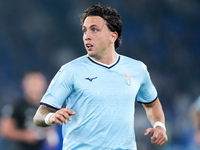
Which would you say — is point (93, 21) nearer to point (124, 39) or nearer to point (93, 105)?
point (93, 105)

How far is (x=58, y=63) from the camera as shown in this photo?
11883 millimetres

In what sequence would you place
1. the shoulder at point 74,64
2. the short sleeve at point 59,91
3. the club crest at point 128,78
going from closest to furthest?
the short sleeve at point 59,91
the shoulder at point 74,64
the club crest at point 128,78

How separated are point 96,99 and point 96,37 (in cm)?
61

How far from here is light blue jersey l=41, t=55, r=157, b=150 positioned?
3137 millimetres

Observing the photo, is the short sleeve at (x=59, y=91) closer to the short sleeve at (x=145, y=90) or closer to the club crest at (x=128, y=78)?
the club crest at (x=128, y=78)

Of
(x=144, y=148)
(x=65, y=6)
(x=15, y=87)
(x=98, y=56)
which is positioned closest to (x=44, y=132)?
(x=98, y=56)

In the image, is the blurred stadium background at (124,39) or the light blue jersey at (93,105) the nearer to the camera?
the light blue jersey at (93,105)

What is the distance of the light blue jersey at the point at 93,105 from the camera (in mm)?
3137

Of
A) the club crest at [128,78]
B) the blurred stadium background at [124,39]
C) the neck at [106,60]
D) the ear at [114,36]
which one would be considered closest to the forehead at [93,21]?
the ear at [114,36]

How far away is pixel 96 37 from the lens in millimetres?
3461

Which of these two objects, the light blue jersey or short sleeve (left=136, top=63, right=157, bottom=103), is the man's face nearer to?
the light blue jersey

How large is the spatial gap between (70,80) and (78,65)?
0.21 metres

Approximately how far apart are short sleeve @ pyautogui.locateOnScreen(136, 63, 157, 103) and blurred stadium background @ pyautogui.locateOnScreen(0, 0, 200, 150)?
7.41m

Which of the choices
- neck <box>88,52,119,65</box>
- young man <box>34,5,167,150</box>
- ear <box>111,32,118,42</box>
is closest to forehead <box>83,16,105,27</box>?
young man <box>34,5,167,150</box>
